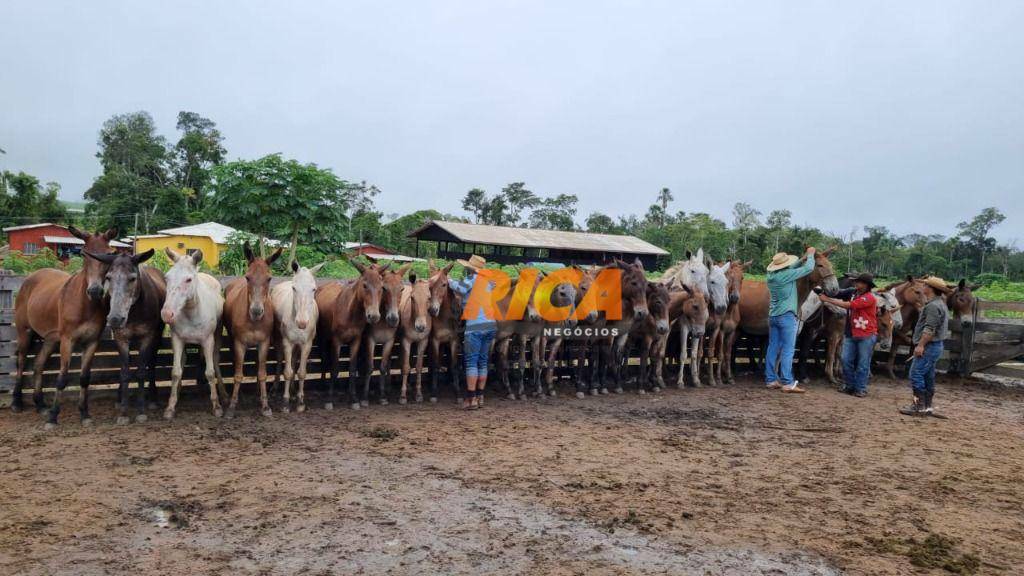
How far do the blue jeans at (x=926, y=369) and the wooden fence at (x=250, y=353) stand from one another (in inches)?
154

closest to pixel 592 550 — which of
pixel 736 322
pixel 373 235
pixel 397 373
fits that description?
pixel 397 373

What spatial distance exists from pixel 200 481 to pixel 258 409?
8.92 ft

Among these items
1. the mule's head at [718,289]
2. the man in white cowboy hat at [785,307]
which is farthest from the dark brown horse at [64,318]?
the man in white cowboy hat at [785,307]

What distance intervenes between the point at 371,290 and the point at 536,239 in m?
28.4

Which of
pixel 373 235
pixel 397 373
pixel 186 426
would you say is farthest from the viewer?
pixel 373 235

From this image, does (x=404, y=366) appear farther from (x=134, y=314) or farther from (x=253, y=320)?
(x=134, y=314)

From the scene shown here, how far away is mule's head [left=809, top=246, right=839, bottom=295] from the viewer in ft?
35.0

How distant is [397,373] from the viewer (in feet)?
31.0

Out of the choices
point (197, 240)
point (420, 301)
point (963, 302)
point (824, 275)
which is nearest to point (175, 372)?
point (420, 301)

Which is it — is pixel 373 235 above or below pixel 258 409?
above

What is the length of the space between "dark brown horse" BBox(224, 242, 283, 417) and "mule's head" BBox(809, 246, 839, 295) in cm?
886

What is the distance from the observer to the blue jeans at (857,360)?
10.3 m

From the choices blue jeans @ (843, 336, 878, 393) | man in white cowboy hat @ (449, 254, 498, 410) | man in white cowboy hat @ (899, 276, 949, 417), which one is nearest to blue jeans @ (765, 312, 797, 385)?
blue jeans @ (843, 336, 878, 393)

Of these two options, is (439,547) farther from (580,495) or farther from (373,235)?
(373,235)
